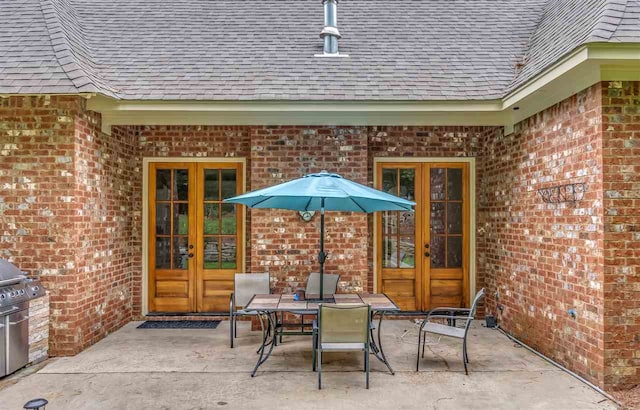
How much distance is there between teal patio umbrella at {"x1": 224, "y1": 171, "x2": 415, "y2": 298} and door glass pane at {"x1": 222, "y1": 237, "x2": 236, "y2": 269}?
195 centimetres

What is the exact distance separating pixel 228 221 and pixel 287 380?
3.03 metres

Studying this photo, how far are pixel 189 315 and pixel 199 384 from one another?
2.52 m

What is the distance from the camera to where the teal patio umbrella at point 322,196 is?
4.02 meters

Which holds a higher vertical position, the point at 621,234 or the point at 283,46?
the point at 283,46

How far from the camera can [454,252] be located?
661cm

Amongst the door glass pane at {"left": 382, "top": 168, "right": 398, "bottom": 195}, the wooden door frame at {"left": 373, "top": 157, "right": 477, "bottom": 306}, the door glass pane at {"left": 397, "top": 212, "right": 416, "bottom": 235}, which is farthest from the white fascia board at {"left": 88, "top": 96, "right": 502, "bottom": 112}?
the door glass pane at {"left": 397, "top": 212, "right": 416, "bottom": 235}

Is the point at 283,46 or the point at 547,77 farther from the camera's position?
the point at 283,46

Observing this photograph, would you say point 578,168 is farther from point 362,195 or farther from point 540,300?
point 362,195

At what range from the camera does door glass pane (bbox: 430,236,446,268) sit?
6.59 meters

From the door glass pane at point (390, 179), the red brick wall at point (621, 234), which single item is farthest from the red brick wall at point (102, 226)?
the red brick wall at point (621, 234)

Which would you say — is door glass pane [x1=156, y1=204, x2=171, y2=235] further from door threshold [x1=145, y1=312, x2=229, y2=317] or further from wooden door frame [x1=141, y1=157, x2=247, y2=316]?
door threshold [x1=145, y1=312, x2=229, y2=317]

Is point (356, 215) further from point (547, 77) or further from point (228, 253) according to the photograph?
point (547, 77)

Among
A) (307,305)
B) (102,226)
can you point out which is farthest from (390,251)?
(102,226)

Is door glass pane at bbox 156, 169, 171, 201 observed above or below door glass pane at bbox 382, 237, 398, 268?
above
